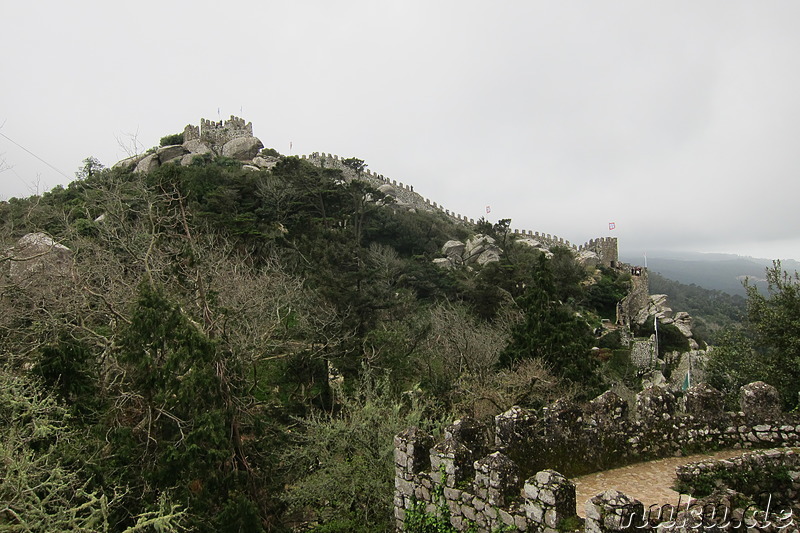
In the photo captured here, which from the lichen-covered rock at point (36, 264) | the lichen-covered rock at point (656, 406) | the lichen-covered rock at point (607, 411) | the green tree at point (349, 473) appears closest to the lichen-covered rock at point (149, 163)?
the lichen-covered rock at point (36, 264)

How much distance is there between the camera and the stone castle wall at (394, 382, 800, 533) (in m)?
5.22

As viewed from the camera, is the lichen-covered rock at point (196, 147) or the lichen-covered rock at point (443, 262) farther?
the lichen-covered rock at point (196, 147)

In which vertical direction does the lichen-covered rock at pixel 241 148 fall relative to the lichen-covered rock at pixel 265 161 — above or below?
above

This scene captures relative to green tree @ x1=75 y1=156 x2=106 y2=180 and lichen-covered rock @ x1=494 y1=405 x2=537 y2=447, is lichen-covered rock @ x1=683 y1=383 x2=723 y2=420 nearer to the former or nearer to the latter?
lichen-covered rock @ x1=494 y1=405 x2=537 y2=447

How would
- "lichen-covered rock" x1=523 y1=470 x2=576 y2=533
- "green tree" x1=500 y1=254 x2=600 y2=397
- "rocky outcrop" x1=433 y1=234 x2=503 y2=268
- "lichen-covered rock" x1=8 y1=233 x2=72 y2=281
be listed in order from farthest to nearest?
"rocky outcrop" x1=433 y1=234 x2=503 y2=268
"green tree" x1=500 y1=254 x2=600 y2=397
"lichen-covered rock" x1=8 y1=233 x2=72 y2=281
"lichen-covered rock" x1=523 y1=470 x2=576 y2=533

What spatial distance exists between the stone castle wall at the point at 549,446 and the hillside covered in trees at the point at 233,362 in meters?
2.40

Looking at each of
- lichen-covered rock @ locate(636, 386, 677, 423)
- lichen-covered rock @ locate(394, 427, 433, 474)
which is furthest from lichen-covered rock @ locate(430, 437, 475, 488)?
lichen-covered rock @ locate(636, 386, 677, 423)

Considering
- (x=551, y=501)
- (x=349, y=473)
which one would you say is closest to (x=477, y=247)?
(x=349, y=473)

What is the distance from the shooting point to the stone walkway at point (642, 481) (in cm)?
594

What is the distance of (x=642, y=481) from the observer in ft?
21.1

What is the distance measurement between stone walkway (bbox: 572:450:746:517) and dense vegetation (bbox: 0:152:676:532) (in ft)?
11.8

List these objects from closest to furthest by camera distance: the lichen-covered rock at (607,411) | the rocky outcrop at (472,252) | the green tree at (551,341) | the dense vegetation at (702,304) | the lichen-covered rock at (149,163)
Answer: the lichen-covered rock at (607,411)
the green tree at (551,341)
the rocky outcrop at (472,252)
the lichen-covered rock at (149,163)
the dense vegetation at (702,304)

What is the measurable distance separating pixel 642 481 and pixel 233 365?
684 centimetres

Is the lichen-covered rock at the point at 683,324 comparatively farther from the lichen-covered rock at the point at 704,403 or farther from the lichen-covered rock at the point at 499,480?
the lichen-covered rock at the point at 499,480
